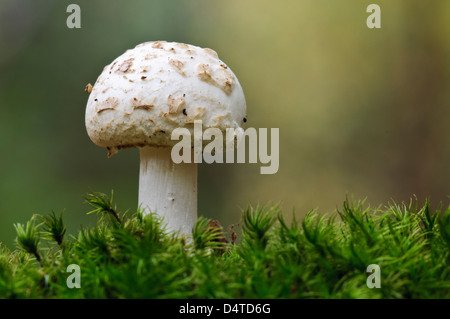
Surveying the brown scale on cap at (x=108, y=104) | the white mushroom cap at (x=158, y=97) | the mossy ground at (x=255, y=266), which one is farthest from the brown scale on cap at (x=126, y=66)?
the mossy ground at (x=255, y=266)

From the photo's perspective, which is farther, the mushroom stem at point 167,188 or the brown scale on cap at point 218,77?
the mushroom stem at point 167,188

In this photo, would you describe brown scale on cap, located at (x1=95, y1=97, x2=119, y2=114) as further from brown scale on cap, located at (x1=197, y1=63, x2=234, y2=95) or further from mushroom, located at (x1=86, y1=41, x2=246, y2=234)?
brown scale on cap, located at (x1=197, y1=63, x2=234, y2=95)

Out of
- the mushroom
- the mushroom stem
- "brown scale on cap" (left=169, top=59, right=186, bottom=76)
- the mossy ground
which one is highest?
"brown scale on cap" (left=169, top=59, right=186, bottom=76)

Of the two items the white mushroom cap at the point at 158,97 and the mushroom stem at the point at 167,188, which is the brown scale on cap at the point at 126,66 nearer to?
the white mushroom cap at the point at 158,97

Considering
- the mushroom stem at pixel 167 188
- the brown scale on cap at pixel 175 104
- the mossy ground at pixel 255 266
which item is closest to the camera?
the mossy ground at pixel 255 266

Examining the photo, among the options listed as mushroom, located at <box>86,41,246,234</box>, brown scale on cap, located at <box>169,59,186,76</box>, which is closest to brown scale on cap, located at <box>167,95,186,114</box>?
mushroom, located at <box>86,41,246,234</box>

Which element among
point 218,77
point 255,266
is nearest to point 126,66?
point 218,77

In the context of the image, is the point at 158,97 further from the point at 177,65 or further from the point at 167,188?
the point at 167,188
